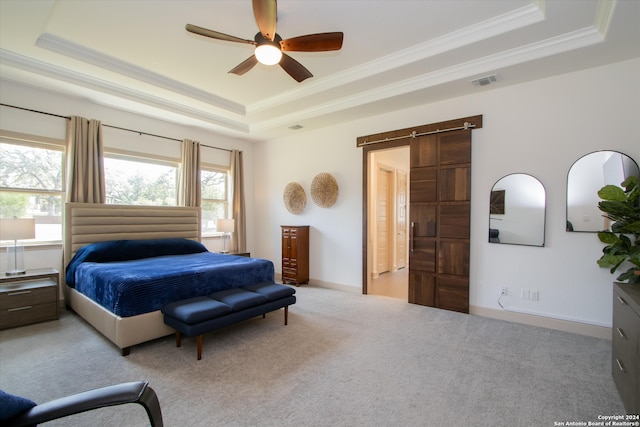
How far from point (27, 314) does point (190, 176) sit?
2.98 m

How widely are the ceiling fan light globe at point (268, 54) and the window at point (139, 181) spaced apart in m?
3.45

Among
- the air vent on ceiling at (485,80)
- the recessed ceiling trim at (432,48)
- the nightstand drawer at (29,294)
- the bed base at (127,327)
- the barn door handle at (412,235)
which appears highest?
the recessed ceiling trim at (432,48)

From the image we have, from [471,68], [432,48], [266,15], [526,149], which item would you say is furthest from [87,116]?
[526,149]

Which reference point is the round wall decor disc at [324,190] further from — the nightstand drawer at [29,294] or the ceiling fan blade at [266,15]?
the nightstand drawer at [29,294]

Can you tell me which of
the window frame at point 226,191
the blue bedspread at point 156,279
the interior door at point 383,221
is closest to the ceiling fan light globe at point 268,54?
the blue bedspread at point 156,279

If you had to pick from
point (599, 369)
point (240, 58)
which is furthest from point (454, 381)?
point (240, 58)

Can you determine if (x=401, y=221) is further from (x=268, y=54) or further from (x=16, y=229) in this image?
(x=16, y=229)

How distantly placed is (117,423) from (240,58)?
145 inches

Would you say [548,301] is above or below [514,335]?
above

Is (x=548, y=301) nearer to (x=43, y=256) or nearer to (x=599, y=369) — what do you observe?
(x=599, y=369)

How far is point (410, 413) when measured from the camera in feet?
6.49

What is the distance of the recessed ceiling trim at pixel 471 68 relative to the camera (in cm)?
282

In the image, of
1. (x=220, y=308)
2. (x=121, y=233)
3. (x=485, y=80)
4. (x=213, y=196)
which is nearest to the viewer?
(x=220, y=308)

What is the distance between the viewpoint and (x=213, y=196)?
614 cm
